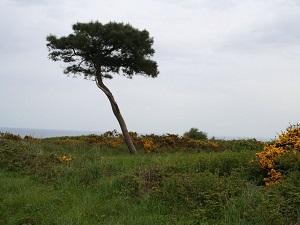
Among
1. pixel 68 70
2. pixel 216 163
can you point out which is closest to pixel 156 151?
pixel 68 70

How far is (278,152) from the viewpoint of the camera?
7.86 meters

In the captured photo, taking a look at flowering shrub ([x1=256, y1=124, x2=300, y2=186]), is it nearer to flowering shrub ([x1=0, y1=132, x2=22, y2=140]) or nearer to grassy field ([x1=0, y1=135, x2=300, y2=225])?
grassy field ([x1=0, y1=135, x2=300, y2=225])

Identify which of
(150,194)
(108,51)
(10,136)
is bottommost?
(150,194)

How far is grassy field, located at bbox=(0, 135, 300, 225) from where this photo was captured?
19.1 feet

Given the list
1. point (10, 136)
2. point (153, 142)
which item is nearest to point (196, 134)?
point (153, 142)

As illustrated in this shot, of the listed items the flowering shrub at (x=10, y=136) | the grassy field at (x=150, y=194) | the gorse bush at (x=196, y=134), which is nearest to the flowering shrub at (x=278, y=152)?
the grassy field at (x=150, y=194)

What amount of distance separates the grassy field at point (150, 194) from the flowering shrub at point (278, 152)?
220 mm

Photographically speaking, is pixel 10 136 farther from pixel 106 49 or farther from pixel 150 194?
pixel 150 194

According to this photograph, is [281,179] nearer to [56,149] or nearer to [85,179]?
[85,179]

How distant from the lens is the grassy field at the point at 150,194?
584cm

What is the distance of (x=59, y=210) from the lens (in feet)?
20.9

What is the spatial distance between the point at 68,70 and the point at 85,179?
9.39m

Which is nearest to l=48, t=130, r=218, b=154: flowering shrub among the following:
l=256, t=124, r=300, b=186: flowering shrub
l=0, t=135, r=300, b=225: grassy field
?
l=0, t=135, r=300, b=225: grassy field

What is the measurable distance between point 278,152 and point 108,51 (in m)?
9.75
